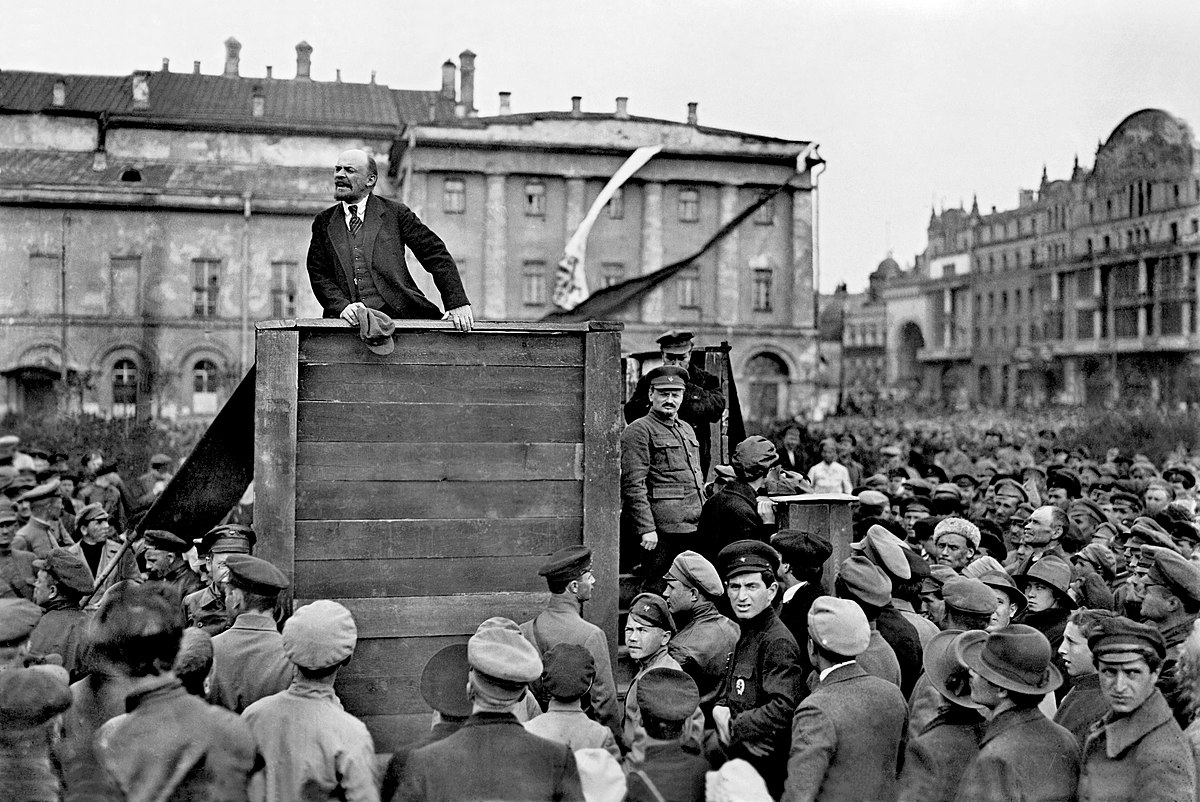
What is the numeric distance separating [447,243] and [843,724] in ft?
124

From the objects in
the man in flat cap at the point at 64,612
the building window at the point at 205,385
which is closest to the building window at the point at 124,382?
the building window at the point at 205,385

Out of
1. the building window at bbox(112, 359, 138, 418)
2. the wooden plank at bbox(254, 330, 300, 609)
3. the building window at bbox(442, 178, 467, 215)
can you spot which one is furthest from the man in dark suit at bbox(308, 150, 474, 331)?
the building window at bbox(112, 359, 138, 418)

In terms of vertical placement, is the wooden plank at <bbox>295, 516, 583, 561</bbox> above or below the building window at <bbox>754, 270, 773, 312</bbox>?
below

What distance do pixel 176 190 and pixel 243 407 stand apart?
130 feet

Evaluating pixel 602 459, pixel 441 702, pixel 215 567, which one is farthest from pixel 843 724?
pixel 215 567

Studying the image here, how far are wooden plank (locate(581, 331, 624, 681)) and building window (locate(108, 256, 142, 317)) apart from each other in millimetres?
40417

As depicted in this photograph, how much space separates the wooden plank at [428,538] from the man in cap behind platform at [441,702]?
665 mm

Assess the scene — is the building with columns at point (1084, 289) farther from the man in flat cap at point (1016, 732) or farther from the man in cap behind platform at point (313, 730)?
the man in cap behind platform at point (313, 730)

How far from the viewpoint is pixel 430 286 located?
38969 millimetres

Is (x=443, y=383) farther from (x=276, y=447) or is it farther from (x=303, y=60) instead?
(x=303, y=60)

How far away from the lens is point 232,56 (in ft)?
180

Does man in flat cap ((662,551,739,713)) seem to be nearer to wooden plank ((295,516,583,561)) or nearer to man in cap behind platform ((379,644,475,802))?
wooden plank ((295,516,583,561))

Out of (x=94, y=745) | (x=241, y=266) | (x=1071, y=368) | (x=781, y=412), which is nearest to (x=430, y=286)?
(x=241, y=266)

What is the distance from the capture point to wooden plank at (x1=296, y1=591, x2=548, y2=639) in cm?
559
